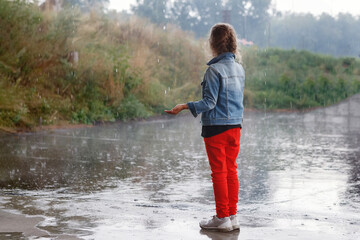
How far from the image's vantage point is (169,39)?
29000 millimetres

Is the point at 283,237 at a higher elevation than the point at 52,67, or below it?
below

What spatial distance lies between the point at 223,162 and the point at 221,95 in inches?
22.3

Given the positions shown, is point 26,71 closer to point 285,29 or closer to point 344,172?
point 344,172

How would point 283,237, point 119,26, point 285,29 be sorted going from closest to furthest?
point 283,237
point 119,26
point 285,29

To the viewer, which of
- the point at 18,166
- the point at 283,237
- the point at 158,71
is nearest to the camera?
the point at 283,237

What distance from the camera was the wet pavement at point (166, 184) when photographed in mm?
5727

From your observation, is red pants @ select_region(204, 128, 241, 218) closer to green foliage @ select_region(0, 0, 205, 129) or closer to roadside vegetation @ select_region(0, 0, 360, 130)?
roadside vegetation @ select_region(0, 0, 360, 130)

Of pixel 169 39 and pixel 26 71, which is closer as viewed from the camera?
pixel 26 71

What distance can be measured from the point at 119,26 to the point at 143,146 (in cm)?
1643

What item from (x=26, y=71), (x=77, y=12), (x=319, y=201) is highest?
(x=77, y=12)

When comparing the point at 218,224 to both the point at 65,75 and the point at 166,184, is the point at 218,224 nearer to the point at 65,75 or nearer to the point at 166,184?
the point at 166,184

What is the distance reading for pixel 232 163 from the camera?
18.8 ft

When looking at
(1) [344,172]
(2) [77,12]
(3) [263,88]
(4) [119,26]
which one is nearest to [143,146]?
(1) [344,172]

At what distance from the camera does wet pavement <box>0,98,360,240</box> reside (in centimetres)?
573
